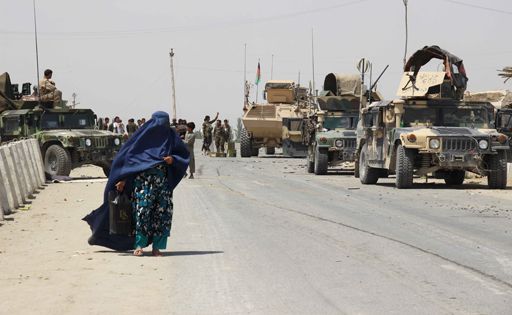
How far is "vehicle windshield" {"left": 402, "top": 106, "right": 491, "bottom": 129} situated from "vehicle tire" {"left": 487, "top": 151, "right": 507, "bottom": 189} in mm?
1085

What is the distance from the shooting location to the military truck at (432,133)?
20328 mm

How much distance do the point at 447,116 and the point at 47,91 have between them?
1075 centimetres

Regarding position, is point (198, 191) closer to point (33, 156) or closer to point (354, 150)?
point (33, 156)

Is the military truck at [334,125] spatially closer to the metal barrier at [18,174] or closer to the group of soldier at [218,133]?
the metal barrier at [18,174]

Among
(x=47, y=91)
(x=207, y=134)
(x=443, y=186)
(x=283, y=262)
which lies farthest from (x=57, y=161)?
(x=207, y=134)

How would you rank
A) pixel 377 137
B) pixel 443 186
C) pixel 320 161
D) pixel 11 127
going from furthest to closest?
pixel 320 161, pixel 11 127, pixel 377 137, pixel 443 186

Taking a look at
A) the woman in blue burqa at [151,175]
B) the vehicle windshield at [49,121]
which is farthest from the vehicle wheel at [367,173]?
the woman in blue burqa at [151,175]

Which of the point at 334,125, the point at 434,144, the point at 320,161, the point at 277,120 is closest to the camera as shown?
the point at 434,144

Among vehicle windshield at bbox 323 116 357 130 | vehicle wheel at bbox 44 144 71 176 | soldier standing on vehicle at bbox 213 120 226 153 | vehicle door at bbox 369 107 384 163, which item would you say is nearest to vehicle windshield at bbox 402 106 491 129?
vehicle door at bbox 369 107 384 163

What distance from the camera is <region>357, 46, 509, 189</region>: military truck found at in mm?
20328

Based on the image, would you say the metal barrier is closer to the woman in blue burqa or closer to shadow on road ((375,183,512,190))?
the woman in blue burqa

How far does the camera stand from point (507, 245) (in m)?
11.1

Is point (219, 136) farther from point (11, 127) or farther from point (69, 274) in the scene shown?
point (69, 274)

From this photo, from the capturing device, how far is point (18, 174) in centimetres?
1741
